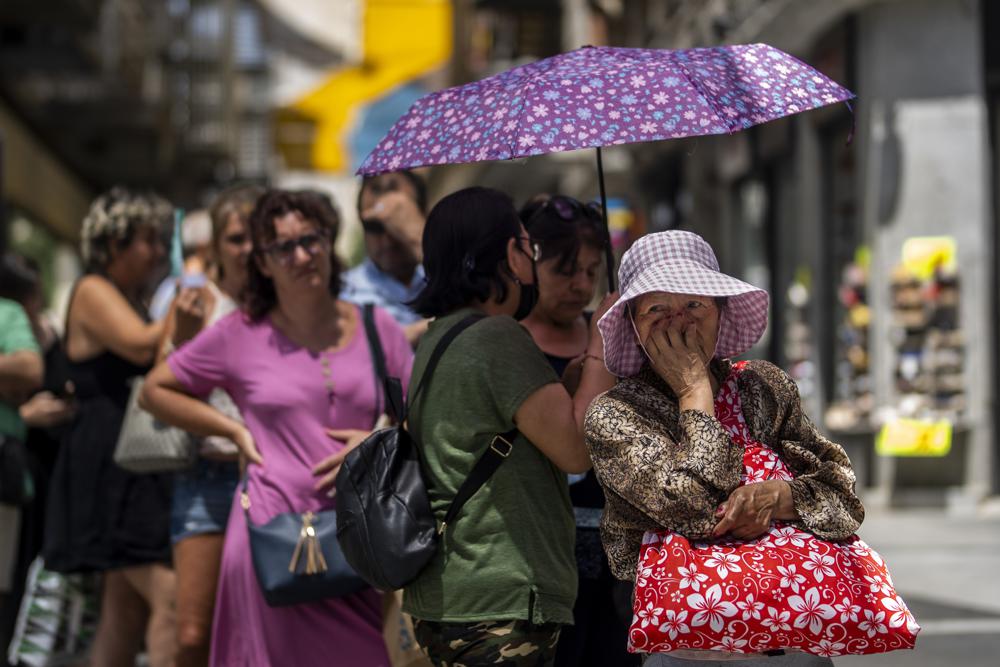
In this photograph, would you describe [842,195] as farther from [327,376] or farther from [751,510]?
[751,510]

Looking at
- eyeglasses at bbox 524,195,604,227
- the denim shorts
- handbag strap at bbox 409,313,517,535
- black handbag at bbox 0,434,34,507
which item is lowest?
black handbag at bbox 0,434,34,507

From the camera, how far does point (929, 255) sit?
13.5 meters

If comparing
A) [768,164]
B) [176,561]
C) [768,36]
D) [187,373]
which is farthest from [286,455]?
[768,164]

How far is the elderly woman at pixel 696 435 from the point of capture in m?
3.22

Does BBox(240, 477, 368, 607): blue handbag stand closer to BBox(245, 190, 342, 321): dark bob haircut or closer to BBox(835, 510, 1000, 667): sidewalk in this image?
BBox(245, 190, 342, 321): dark bob haircut

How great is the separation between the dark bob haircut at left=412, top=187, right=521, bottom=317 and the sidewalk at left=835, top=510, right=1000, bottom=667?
3.99 metres

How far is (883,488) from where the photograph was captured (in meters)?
13.5

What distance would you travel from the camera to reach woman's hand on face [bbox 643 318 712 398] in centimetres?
337

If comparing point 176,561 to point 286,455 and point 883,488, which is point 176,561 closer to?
point 286,455

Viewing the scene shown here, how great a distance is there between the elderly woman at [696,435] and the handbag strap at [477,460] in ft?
1.31

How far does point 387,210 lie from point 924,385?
8.47 metres

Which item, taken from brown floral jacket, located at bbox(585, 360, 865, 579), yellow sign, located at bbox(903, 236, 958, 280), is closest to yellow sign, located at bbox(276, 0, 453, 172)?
yellow sign, located at bbox(903, 236, 958, 280)

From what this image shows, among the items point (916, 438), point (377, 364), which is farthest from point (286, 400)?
point (916, 438)

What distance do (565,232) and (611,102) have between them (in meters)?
0.72
